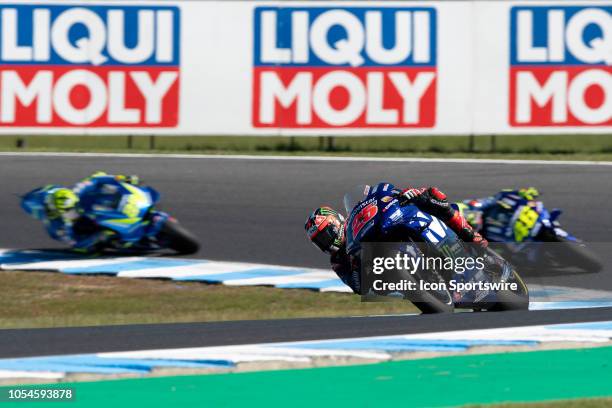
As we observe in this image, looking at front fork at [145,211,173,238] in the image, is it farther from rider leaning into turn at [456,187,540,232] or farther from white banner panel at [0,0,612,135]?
white banner panel at [0,0,612,135]

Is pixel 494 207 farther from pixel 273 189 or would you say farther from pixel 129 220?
pixel 273 189

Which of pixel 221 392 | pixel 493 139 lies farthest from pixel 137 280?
pixel 493 139

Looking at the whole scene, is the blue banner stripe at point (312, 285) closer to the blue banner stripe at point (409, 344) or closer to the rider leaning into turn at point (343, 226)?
the rider leaning into turn at point (343, 226)

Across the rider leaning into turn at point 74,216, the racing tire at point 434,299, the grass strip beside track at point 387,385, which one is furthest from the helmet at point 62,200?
the grass strip beside track at point 387,385

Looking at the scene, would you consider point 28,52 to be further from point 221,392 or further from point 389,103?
point 221,392

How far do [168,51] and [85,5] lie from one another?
4.37ft

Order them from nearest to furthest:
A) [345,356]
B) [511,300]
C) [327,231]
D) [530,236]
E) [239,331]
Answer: [345,356]
[239,331]
[511,300]
[327,231]
[530,236]

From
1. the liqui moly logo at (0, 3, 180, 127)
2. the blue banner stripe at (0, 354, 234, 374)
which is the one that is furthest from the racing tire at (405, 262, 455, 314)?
the liqui moly logo at (0, 3, 180, 127)

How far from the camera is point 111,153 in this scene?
17.2 meters

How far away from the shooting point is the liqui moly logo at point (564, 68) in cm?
1702

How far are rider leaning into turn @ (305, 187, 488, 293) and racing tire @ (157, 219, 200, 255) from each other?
419cm

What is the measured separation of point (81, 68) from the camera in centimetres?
1705

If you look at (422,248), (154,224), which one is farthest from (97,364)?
(154,224)

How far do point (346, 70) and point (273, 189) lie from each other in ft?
10.5
